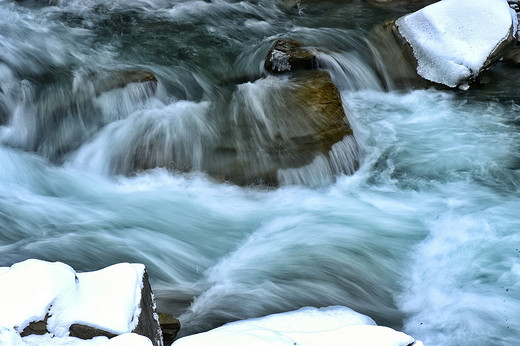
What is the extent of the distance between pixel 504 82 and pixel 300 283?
16.5 feet

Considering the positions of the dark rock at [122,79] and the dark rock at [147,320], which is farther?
the dark rock at [122,79]

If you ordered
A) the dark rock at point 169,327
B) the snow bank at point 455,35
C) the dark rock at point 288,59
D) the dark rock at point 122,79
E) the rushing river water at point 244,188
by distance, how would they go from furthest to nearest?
the snow bank at point 455,35 → the dark rock at point 288,59 → the dark rock at point 122,79 → the rushing river water at point 244,188 → the dark rock at point 169,327

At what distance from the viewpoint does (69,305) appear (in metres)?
2.85

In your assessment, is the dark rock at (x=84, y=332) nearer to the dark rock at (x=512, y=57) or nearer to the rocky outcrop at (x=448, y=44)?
the rocky outcrop at (x=448, y=44)

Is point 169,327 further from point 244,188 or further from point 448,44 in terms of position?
point 448,44

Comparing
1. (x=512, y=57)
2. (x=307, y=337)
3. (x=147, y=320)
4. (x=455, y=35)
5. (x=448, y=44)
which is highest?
(x=455, y=35)

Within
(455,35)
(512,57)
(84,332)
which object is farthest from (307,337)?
(512,57)

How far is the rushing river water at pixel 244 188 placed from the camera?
4.65 metres

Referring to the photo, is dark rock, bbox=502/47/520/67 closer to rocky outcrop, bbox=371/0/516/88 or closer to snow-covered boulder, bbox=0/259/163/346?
rocky outcrop, bbox=371/0/516/88

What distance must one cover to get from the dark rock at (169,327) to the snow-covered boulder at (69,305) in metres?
0.61

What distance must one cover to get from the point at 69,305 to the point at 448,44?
6570mm

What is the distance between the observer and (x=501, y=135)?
6973 millimetres

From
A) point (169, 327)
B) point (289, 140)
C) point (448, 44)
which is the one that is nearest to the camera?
point (169, 327)

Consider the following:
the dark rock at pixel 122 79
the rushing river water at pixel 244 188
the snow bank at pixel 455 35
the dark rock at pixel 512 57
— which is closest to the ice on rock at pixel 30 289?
the rushing river water at pixel 244 188
